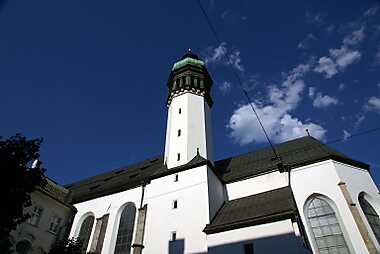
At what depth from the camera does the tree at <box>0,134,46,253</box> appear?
842 cm

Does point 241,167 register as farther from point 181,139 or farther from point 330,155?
point 330,155

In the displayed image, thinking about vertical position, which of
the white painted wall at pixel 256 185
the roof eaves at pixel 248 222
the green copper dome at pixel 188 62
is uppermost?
the green copper dome at pixel 188 62

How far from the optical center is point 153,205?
17234 millimetres

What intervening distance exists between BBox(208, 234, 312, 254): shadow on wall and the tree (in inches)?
340

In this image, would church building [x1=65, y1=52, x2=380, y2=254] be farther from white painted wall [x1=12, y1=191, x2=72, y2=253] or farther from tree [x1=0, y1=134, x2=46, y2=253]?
tree [x1=0, y1=134, x2=46, y2=253]

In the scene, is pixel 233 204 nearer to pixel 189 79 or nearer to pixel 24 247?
pixel 189 79

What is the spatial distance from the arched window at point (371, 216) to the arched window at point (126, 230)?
557 inches

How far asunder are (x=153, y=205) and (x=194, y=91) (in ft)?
36.9

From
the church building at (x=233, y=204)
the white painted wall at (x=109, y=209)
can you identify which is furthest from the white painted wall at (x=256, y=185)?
the white painted wall at (x=109, y=209)

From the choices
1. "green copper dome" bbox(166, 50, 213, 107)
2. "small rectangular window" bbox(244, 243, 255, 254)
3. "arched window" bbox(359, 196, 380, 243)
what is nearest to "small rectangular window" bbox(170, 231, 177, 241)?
"small rectangular window" bbox(244, 243, 255, 254)

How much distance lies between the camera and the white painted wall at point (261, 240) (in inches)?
456

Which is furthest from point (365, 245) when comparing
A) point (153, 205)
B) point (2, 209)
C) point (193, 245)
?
point (2, 209)

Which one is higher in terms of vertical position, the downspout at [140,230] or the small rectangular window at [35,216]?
the small rectangular window at [35,216]

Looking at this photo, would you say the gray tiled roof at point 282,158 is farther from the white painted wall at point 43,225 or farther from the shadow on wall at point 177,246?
the white painted wall at point 43,225
